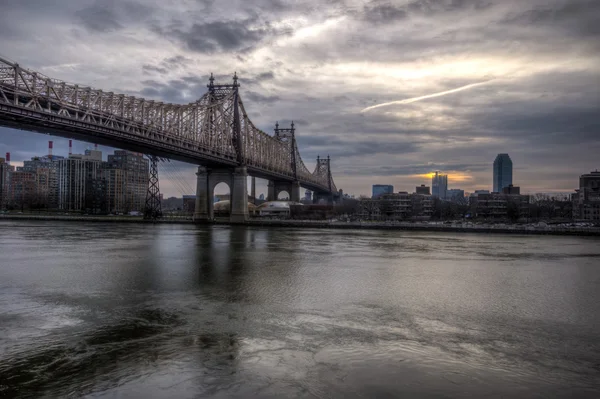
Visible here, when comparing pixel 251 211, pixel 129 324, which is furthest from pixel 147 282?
pixel 251 211

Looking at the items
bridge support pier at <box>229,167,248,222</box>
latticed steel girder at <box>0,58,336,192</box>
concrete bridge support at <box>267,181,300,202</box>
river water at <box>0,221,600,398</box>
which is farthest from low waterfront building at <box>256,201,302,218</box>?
river water at <box>0,221,600,398</box>

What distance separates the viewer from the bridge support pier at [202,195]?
73438 mm

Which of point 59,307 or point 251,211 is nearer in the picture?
point 59,307

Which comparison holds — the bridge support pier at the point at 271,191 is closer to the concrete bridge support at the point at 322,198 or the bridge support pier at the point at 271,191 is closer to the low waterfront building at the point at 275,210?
the low waterfront building at the point at 275,210

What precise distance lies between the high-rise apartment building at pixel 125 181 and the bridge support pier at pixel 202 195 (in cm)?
6783

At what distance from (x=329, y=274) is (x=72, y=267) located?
513 inches

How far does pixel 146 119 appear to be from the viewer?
191ft

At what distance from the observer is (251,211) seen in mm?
96438

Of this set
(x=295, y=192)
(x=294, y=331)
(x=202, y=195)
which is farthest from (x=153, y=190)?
(x=294, y=331)

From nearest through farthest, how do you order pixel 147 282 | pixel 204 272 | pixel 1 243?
pixel 147 282
pixel 204 272
pixel 1 243

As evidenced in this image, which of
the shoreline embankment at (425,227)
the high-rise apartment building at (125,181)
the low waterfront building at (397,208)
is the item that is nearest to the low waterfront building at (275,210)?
the shoreline embankment at (425,227)

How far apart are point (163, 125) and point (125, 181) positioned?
105707 millimetres

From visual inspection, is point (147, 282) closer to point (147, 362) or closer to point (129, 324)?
point (129, 324)

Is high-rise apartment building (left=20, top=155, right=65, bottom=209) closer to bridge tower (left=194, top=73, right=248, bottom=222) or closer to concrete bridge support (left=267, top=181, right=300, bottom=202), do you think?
concrete bridge support (left=267, top=181, right=300, bottom=202)
